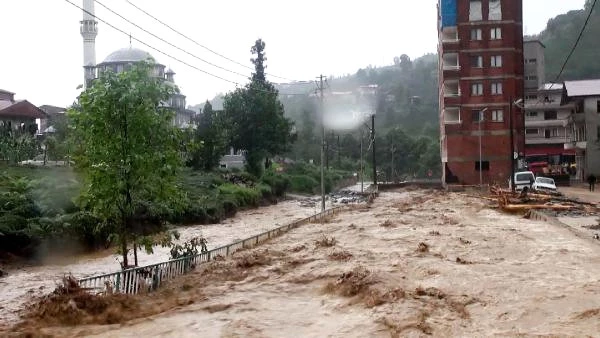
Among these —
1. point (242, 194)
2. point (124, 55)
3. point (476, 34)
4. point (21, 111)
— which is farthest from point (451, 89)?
point (124, 55)

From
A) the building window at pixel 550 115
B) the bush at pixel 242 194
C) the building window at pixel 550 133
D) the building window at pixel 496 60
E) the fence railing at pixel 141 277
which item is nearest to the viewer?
the fence railing at pixel 141 277

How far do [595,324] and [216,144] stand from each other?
49.6 metres

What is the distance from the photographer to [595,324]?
10.7m

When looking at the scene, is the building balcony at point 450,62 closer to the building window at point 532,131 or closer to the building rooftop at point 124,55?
the building window at point 532,131

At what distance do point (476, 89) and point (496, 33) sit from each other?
5.79 meters

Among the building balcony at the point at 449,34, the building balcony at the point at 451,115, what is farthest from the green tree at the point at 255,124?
the building balcony at the point at 449,34

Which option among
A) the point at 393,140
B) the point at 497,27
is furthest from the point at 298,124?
the point at 497,27

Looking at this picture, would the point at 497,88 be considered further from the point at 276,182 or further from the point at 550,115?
the point at 276,182

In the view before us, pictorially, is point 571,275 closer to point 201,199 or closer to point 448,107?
point 201,199

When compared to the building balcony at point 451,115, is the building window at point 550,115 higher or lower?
higher

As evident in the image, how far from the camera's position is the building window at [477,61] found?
205ft

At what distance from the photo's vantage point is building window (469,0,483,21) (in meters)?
62.7

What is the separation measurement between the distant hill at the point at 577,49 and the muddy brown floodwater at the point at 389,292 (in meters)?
86.6

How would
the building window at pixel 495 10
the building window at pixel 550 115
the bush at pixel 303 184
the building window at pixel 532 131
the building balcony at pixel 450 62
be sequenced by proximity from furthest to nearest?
the building window at pixel 532 131, the building window at pixel 550 115, the bush at pixel 303 184, the building balcony at pixel 450 62, the building window at pixel 495 10
